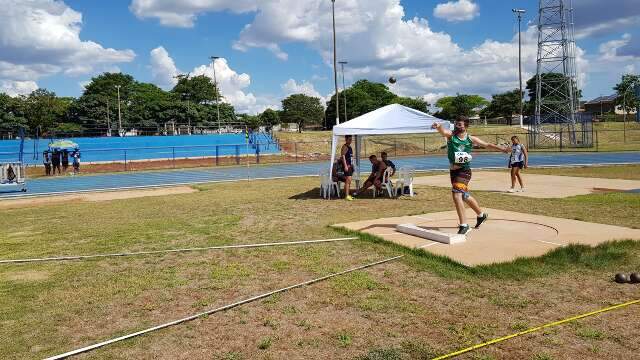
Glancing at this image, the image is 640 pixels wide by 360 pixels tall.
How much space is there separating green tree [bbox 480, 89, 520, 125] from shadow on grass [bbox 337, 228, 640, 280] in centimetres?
11136

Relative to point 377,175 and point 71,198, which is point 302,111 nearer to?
point 71,198

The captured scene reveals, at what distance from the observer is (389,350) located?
4234mm

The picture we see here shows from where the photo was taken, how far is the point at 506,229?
853 cm

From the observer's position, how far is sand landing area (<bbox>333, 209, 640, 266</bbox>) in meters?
6.95

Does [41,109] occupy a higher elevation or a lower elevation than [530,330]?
higher

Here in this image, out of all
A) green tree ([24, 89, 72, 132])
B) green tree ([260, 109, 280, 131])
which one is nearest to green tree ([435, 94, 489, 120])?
green tree ([260, 109, 280, 131])

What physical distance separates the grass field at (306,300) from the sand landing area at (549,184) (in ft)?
13.2

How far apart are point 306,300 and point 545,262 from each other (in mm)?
→ 3059

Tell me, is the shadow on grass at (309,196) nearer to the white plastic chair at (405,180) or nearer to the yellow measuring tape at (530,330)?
the white plastic chair at (405,180)

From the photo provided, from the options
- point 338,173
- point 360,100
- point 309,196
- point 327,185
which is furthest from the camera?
point 360,100

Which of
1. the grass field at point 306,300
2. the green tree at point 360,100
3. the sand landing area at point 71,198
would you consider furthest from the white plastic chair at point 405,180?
the green tree at point 360,100

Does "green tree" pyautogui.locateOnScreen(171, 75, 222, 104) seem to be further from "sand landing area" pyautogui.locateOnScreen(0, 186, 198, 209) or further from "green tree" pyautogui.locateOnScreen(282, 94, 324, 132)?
"sand landing area" pyautogui.locateOnScreen(0, 186, 198, 209)

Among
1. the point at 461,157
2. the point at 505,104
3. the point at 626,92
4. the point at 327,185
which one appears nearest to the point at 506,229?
the point at 461,157

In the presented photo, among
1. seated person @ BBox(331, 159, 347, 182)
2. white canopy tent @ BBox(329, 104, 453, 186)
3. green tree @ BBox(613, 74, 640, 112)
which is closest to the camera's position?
white canopy tent @ BBox(329, 104, 453, 186)
